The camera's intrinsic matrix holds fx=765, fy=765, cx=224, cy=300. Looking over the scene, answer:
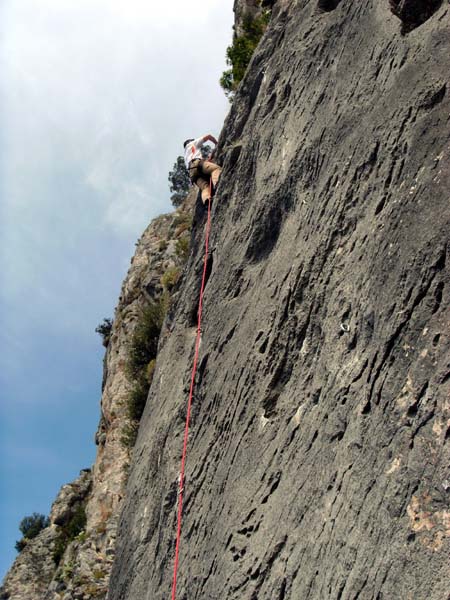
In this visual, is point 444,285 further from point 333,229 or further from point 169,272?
point 169,272

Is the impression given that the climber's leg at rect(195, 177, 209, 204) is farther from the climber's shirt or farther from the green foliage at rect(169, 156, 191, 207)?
the green foliage at rect(169, 156, 191, 207)

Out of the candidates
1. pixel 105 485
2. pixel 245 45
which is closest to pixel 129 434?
pixel 105 485

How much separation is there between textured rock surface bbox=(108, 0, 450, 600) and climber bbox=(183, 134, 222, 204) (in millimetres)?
1787

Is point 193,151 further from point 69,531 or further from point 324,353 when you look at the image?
point 69,531

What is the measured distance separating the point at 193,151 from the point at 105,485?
845cm

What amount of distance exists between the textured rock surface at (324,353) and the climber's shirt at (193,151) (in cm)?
369

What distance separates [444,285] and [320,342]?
196 centimetres

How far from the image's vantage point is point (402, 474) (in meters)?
5.31

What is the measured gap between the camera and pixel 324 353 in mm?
7133

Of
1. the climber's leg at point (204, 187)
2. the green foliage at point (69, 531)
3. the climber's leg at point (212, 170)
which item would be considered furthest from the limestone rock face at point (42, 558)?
the climber's leg at point (212, 170)

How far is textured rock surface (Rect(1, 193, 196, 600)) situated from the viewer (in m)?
16.1

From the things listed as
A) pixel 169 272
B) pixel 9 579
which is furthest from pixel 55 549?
pixel 169 272

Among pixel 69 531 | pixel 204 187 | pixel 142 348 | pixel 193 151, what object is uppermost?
pixel 193 151

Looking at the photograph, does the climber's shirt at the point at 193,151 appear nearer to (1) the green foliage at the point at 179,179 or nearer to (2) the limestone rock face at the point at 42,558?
(2) the limestone rock face at the point at 42,558
